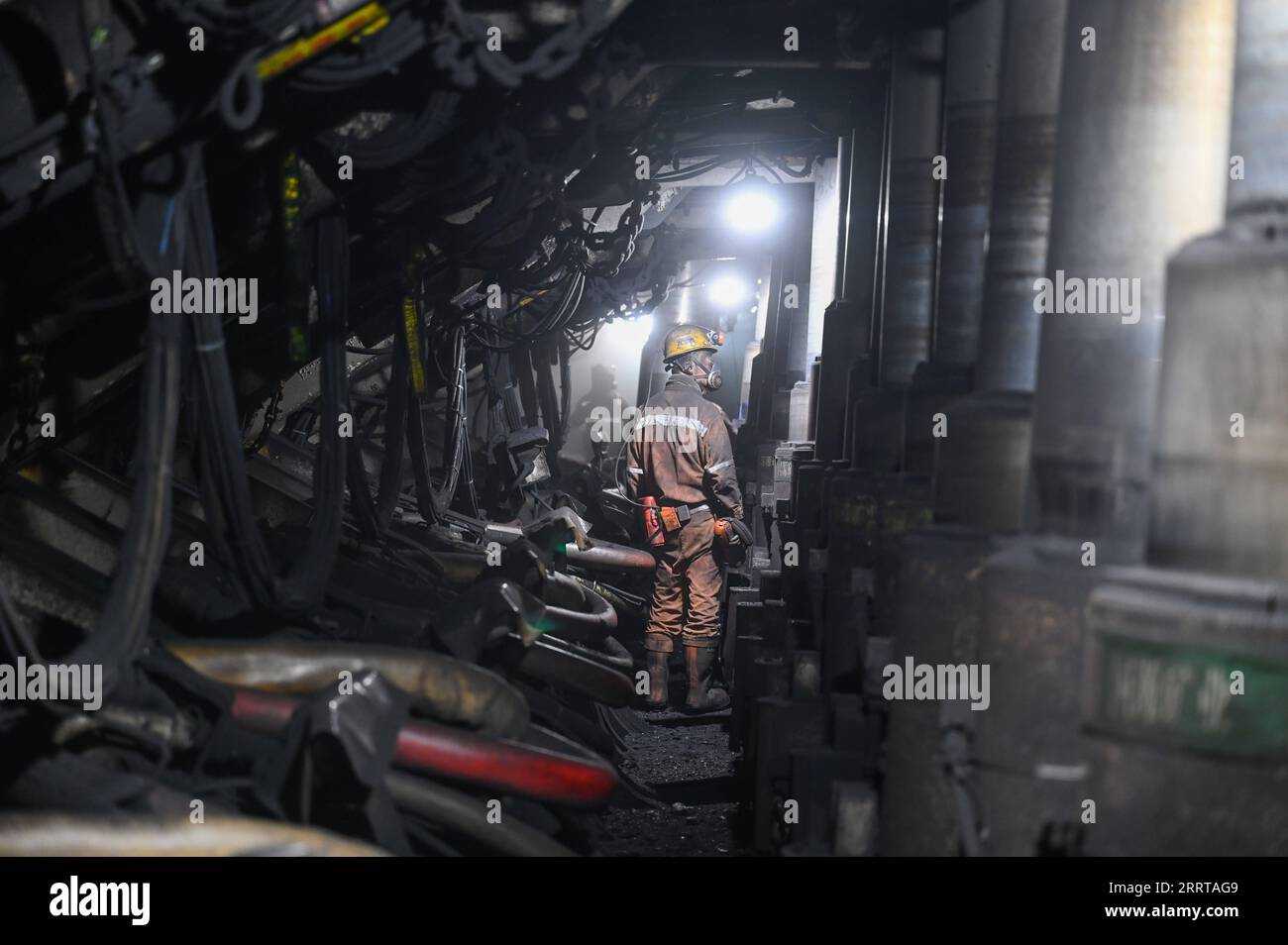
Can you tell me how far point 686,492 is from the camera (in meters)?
9.84

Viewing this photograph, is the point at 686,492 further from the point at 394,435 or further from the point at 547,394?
the point at 547,394

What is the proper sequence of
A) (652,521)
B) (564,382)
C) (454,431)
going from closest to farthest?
1. (652,521)
2. (454,431)
3. (564,382)

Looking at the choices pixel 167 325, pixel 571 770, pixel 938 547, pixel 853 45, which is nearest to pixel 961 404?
pixel 938 547

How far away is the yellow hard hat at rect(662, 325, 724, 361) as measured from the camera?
418 inches

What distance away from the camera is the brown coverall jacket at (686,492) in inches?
381

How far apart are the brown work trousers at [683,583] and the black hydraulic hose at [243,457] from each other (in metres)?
4.32

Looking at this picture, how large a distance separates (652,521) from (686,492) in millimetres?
390

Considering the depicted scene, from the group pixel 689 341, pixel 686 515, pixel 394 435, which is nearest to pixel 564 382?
pixel 689 341

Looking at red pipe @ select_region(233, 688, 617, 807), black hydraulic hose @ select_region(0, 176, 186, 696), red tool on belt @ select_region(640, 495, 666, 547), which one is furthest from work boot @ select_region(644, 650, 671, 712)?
black hydraulic hose @ select_region(0, 176, 186, 696)

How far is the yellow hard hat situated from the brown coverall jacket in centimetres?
73

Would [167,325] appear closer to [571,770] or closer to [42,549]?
[42,549]

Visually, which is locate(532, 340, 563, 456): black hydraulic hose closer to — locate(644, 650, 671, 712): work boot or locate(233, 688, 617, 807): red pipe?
locate(644, 650, 671, 712): work boot
